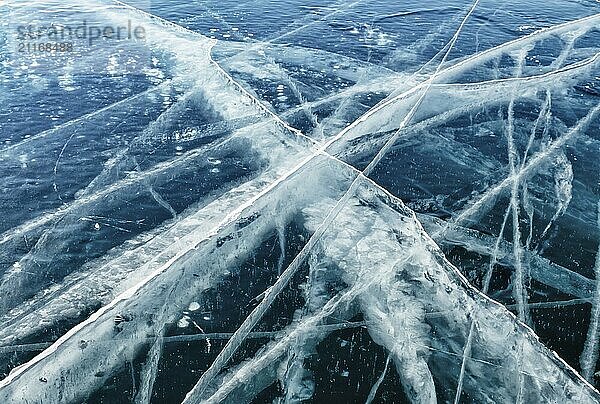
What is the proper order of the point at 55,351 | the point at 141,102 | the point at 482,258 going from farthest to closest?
the point at 141,102 → the point at 482,258 → the point at 55,351

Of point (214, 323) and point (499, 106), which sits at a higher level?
point (499, 106)

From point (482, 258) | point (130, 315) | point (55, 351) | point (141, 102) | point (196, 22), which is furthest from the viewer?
point (196, 22)

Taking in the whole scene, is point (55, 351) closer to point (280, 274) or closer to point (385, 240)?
point (280, 274)

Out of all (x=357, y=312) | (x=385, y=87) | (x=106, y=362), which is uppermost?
(x=385, y=87)

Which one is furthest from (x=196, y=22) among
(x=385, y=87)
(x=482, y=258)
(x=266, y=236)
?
(x=482, y=258)

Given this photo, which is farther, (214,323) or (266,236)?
(266,236)

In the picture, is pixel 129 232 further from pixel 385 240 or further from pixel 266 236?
pixel 385 240

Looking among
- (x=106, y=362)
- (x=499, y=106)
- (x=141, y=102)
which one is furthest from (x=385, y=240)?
(x=141, y=102)
